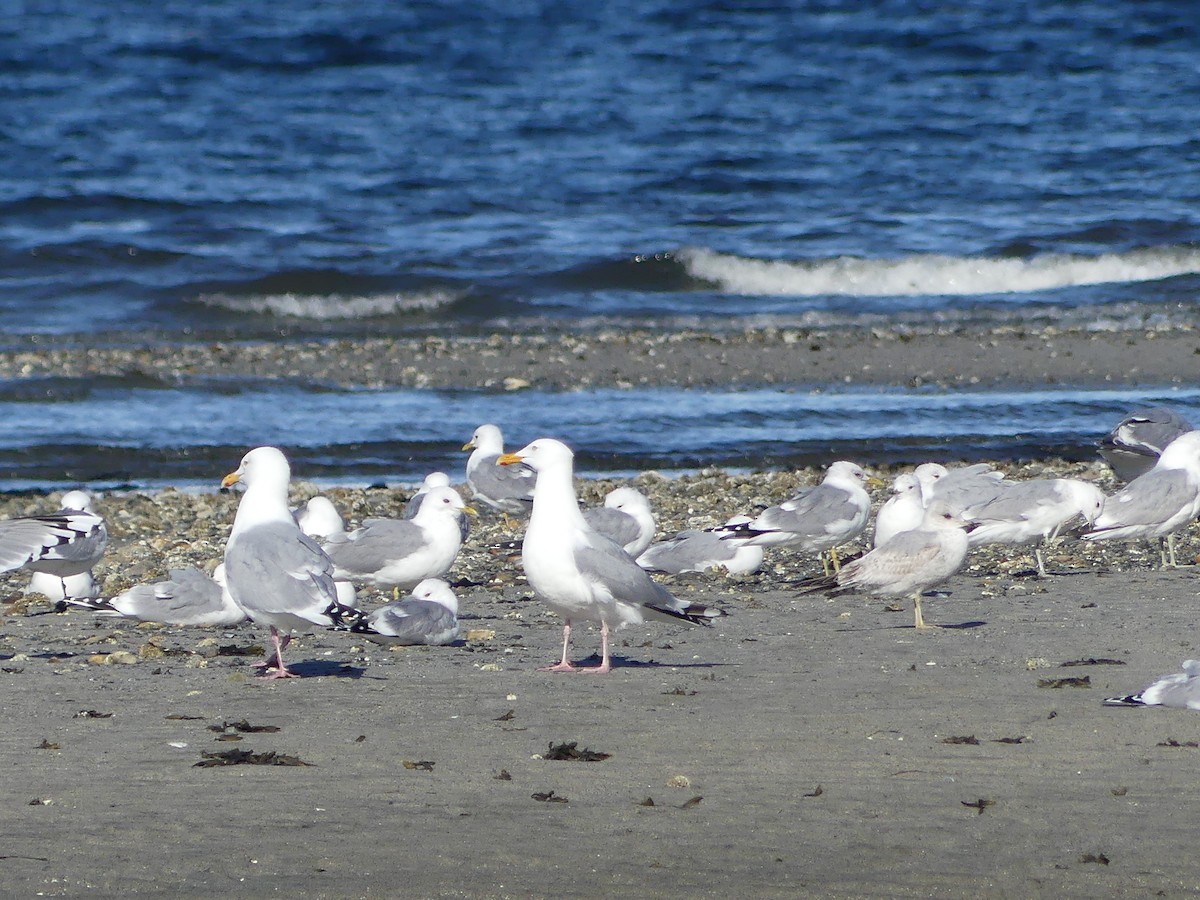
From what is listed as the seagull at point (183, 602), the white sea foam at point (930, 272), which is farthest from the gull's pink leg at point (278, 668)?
the white sea foam at point (930, 272)

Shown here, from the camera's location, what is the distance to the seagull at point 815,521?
889 centimetres

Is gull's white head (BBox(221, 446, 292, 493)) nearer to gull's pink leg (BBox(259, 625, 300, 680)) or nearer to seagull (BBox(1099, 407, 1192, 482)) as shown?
gull's pink leg (BBox(259, 625, 300, 680))

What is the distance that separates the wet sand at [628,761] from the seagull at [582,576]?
7.4 inches

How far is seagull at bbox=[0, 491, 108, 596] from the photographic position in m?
6.84

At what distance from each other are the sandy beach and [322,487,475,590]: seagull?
10.6 inches

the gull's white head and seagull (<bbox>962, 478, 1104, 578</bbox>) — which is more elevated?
the gull's white head

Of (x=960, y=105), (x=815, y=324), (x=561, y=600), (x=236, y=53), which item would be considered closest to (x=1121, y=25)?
(x=960, y=105)

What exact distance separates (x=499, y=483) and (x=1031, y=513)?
3.26 meters

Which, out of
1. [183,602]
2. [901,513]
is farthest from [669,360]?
[183,602]

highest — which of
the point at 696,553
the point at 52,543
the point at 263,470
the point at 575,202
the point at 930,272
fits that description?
the point at 575,202

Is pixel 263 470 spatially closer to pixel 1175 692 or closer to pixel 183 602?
pixel 183 602

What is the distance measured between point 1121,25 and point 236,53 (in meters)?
19.8

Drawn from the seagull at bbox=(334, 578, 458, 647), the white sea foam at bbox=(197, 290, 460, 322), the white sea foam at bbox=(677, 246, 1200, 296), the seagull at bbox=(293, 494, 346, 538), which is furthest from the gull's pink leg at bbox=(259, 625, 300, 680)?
the white sea foam at bbox=(677, 246, 1200, 296)

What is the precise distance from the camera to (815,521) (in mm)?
9055
